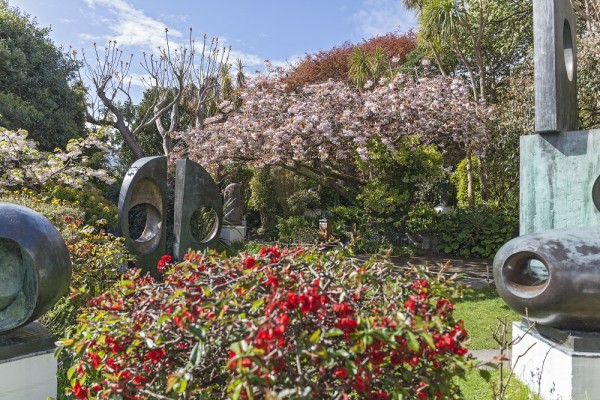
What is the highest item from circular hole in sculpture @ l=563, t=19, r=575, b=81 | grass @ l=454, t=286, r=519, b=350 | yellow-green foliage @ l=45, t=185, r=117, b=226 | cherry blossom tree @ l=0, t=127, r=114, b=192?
circular hole in sculpture @ l=563, t=19, r=575, b=81

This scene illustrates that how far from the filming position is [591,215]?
4.81 m

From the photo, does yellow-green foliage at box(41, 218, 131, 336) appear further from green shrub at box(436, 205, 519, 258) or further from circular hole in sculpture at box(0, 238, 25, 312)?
green shrub at box(436, 205, 519, 258)

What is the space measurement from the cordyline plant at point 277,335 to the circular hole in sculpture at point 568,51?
412 cm

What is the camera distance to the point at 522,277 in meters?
4.06

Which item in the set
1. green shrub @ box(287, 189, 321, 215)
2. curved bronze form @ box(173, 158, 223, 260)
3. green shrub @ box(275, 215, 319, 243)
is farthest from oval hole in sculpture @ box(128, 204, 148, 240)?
green shrub @ box(287, 189, 321, 215)

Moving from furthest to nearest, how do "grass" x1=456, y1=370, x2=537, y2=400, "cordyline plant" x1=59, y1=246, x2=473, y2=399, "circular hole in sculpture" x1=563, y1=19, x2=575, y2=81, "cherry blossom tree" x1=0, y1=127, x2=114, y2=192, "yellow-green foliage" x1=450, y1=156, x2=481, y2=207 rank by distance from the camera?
"yellow-green foliage" x1=450, y1=156, x2=481, y2=207 → "cherry blossom tree" x1=0, y1=127, x2=114, y2=192 → "circular hole in sculpture" x1=563, y1=19, x2=575, y2=81 → "grass" x1=456, y1=370, x2=537, y2=400 → "cordyline plant" x1=59, y1=246, x2=473, y2=399

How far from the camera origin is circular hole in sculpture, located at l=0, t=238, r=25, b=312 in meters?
3.62

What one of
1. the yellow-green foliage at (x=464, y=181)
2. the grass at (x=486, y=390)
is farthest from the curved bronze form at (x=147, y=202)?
the yellow-green foliage at (x=464, y=181)

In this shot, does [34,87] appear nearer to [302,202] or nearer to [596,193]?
[302,202]

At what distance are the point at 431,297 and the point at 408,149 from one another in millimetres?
9380

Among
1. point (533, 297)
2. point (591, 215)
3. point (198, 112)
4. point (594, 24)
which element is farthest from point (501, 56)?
point (533, 297)

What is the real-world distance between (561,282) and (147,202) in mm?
6756

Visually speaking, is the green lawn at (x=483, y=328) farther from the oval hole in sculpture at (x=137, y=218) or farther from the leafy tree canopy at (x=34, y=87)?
the leafy tree canopy at (x=34, y=87)

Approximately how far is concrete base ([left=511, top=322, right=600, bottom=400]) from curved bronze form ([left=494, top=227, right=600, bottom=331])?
0.12m
